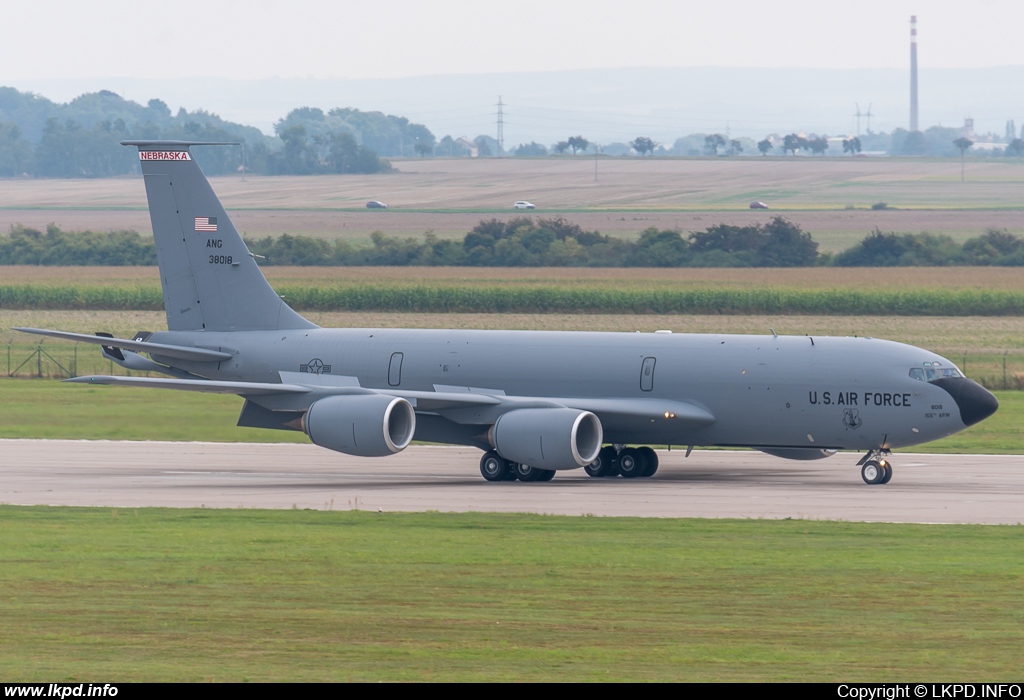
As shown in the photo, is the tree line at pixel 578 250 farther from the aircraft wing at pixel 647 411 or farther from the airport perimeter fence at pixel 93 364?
the aircraft wing at pixel 647 411

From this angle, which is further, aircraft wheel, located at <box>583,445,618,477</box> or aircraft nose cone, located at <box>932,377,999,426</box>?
aircraft wheel, located at <box>583,445,618,477</box>

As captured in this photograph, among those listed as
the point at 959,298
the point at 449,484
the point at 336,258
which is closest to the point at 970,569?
the point at 449,484

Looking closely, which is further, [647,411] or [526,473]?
[526,473]

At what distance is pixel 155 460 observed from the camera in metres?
40.2

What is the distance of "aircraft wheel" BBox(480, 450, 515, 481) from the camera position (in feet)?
120

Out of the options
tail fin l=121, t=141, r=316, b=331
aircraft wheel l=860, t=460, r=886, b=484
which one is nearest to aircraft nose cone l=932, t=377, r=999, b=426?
aircraft wheel l=860, t=460, r=886, b=484

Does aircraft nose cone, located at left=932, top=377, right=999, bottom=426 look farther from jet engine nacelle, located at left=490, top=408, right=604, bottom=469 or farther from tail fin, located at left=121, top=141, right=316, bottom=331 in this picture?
tail fin, located at left=121, top=141, right=316, bottom=331

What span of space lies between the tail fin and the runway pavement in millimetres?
3728

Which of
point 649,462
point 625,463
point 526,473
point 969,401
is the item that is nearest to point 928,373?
point 969,401

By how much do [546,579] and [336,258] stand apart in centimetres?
8944

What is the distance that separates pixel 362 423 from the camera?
115 ft

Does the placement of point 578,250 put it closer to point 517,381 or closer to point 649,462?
point 517,381

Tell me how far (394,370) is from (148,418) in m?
6.77
